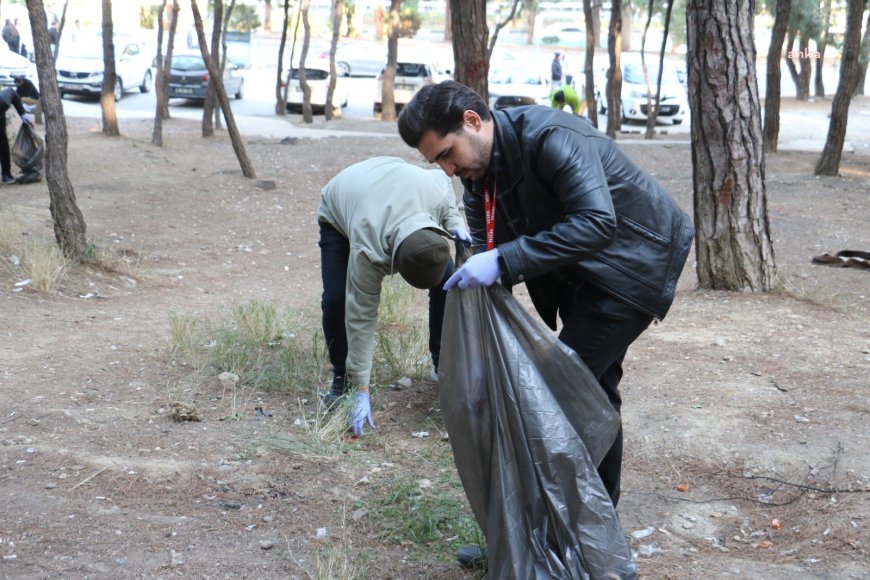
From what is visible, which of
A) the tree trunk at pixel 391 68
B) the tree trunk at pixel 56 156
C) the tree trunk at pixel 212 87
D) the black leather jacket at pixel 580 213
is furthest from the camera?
the tree trunk at pixel 391 68

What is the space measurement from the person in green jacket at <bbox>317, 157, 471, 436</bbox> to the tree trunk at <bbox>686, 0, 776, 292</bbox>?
109 inches

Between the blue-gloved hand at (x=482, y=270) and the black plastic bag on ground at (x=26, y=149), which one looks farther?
the black plastic bag on ground at (x=26, y=149)

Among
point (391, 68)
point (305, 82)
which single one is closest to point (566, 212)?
point (305, 82)

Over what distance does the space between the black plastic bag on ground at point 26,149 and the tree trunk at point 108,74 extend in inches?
147

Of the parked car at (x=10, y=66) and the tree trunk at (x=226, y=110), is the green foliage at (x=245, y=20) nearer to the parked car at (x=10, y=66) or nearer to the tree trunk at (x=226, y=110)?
the parked car at (x=10, y=66)

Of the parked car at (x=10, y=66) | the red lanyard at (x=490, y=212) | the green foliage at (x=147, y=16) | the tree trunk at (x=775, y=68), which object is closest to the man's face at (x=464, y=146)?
the red lanyard at (x=490, y=212)

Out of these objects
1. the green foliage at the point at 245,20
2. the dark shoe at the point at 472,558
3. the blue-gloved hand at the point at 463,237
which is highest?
the green foliage at the point at 245,20

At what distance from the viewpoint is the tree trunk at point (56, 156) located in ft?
24.4

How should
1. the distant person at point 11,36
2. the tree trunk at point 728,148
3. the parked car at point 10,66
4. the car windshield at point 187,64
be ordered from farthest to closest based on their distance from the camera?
1. the car windshield at point 187,64
2. the distant person at point 11,36
3. the parked car at point 10,66
4. the tree trunk at point 728,148

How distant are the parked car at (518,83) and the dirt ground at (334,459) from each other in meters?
16.0

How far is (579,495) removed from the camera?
292cm

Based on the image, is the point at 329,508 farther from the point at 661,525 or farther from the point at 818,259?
the point at 818,259

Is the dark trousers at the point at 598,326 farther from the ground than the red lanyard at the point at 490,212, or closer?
closer

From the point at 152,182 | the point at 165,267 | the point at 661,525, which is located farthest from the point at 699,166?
the point at 152,182
